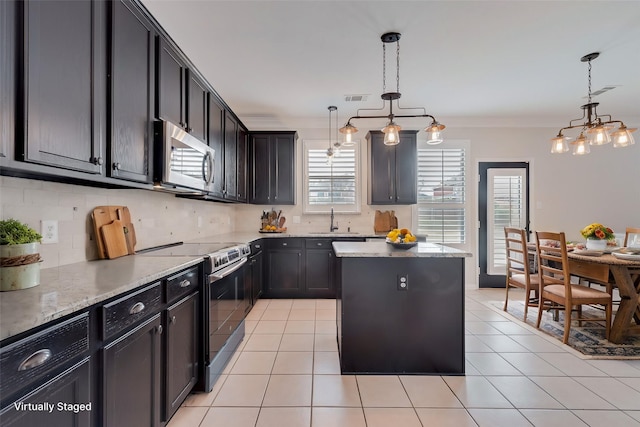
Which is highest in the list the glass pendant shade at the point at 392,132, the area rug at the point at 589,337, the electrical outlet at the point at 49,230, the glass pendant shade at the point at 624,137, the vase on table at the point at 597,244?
the glass pendant shade at the point at 624,137

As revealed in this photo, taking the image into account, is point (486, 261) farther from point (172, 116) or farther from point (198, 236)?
point (172, 116)

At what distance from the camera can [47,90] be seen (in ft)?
3.87

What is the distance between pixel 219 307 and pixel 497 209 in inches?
183

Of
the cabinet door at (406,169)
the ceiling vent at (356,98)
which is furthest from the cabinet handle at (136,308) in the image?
the cabinet door at (406,169)

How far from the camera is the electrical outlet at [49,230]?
1.58 metres

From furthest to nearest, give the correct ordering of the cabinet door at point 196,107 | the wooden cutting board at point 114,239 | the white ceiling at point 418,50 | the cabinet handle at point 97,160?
the cabinet door at point 196,107, the white ceiling at point 418,50, the wooden cutting board at point 114,239, the cabinet handle at point 97,160

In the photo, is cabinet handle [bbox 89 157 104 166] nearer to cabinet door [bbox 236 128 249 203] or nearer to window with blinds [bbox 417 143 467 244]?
cabinet door [bbox 236 128 249 203]

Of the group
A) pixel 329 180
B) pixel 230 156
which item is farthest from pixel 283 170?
pixel 230 156

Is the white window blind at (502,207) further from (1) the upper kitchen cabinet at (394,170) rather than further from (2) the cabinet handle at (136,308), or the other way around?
(2) the cabinet handle at (136,308)

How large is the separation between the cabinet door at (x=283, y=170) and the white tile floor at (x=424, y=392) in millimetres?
2286

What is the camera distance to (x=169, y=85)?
216cm

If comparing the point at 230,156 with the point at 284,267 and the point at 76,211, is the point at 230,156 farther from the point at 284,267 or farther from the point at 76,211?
the point at 76,211

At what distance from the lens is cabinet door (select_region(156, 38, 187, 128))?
203cm

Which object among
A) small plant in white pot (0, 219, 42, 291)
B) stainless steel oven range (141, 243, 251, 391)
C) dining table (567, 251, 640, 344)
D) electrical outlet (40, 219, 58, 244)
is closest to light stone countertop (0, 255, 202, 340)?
small plant in white pot (0, 219, 42, 291)
